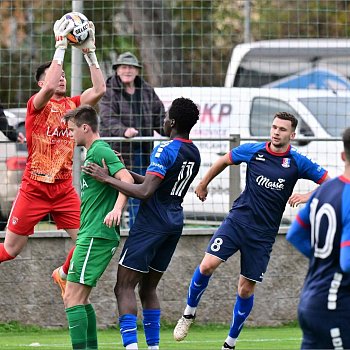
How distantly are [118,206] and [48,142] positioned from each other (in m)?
1.64

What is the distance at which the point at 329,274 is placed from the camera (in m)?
6.58

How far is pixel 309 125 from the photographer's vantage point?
14.6 meters

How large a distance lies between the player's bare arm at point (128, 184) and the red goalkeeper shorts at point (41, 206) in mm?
1385

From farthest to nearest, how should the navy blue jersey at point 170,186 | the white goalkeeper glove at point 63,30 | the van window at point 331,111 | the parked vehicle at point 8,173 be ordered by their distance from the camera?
the van window at point 331,111 < the parked vehicle at point 8,173 < the white goalkeeper glove at point 63,30 < the navy blue jersey at point 170,186

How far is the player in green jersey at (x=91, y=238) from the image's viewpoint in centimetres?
887

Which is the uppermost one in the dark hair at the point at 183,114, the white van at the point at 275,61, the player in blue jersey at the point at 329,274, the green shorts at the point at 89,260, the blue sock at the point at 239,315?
the white van at the point at 275,61

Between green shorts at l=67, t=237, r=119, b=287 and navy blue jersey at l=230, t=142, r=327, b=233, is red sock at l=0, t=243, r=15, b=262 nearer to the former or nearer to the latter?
green shorts at l=67, t=237, r=119, b=287

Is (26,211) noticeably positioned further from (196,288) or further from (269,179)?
(269,179)

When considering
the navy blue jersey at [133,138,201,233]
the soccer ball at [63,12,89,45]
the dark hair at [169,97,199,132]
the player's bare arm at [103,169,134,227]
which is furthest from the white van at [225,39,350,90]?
the player's bare arm at [103,169,134,227]

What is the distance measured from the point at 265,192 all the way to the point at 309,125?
456 cm

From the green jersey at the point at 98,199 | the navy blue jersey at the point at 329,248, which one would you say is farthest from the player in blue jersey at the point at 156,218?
the navy blue jersey at the point at 329,248

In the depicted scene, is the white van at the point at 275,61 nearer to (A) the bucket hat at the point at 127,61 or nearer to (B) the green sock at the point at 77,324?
(A) the bucket hat at the point at 127,61

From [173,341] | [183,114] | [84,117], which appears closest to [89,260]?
[84,117]

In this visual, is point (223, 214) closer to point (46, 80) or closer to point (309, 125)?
point (309, 125)
